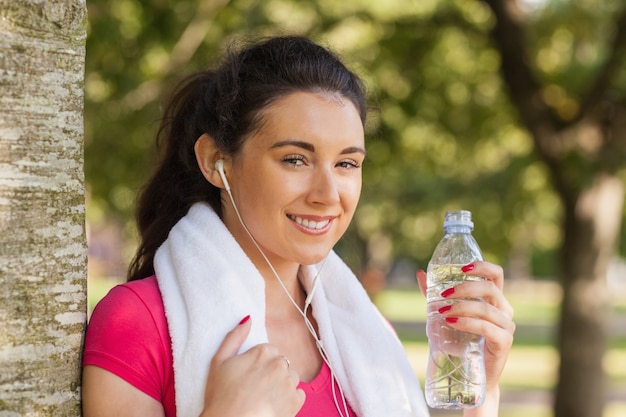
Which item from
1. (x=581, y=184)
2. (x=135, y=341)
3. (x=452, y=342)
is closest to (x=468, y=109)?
(x=581, y=184)

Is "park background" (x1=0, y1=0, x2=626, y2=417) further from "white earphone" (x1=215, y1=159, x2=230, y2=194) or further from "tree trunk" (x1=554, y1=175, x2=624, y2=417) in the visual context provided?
"white earphone" (x1=215, y1=159, x2=230, y2=194)

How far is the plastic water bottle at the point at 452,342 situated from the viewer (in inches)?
108

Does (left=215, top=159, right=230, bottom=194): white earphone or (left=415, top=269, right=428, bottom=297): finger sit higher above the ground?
(left=215, top=159, right=230, bottom=194): white earphone

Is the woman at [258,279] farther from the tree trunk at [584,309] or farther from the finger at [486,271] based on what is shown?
the tree trunk at [584,309]

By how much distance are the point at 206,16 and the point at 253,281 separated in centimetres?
655

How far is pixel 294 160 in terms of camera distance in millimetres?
2547

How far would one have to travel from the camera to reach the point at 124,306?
233 cm

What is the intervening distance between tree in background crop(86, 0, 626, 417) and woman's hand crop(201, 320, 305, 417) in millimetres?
5193

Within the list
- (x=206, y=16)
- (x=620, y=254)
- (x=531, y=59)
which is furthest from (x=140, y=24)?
(x=620, y=254)

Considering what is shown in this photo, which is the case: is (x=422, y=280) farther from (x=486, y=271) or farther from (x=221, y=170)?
(x=221, y=170)

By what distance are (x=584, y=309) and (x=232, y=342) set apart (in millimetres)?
7171

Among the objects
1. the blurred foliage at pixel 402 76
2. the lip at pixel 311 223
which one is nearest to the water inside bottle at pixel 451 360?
the lip at pixel 311 223

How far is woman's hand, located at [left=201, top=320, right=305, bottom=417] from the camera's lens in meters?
2.20

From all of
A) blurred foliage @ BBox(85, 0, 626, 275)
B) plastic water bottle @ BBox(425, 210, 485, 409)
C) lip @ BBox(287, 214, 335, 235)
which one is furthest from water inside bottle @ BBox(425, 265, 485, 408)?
blurred foliage @ BBox(85, 0, 626, 275)
